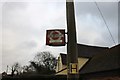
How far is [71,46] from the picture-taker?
8.27m

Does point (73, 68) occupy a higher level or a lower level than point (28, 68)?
higher

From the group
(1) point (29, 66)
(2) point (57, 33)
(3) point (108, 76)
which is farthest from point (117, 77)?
(1) point (29, 66)

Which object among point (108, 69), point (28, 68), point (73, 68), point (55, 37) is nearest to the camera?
point (73, 68)

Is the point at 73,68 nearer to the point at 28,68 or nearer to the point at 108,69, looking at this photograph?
the point at 108,69

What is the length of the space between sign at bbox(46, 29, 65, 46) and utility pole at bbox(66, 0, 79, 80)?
424 millimetres

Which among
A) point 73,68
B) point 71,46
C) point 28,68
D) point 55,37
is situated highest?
point 55,37

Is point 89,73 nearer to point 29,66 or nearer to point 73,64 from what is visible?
point 73,64

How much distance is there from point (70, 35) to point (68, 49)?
0.46 metres

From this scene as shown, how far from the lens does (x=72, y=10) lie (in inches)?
340

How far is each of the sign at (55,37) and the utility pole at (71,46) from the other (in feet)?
1.39

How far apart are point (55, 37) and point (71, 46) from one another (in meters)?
0.78

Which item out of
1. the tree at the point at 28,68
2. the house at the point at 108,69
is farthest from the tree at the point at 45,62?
the house at the point at 108,69

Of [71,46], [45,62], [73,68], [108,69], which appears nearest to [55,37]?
[71,46]

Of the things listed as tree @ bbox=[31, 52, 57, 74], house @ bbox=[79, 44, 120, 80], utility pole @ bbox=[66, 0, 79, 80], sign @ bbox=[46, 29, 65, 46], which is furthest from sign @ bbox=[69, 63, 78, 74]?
tree @ bbox=[31, 52, 57, 74]
